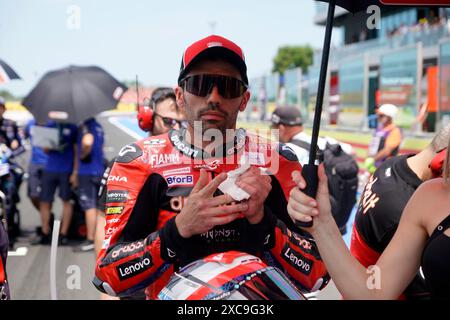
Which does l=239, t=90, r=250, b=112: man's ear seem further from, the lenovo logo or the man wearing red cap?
the lenovo logo

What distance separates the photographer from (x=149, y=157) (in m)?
1.88

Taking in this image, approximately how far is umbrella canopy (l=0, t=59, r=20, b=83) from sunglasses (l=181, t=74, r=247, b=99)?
64 cm

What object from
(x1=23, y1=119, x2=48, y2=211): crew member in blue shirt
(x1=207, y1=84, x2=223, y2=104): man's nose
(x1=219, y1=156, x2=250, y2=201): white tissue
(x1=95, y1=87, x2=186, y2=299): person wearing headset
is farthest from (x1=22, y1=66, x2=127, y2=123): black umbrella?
(x1=219, y1=156, x2=250, y2=201): white tissue

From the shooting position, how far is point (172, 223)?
162 centimetres

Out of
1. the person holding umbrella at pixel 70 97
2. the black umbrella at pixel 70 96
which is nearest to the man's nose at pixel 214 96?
the person holding umbrella at pixel 70 97

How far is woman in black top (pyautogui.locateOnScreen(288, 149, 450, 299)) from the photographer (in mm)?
1503

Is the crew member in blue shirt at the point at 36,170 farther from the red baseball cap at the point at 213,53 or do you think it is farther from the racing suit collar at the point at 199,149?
the red baseball cap at the point at 213,53

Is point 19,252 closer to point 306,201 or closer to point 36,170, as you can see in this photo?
point 36,170

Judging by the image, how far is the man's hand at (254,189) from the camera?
→ 161cm

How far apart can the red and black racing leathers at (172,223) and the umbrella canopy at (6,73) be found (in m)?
0.48

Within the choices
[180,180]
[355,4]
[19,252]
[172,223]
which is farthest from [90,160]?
[355,4]

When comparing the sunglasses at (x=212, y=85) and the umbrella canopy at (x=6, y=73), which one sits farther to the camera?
the umbrella canopy at (x=6, y=73)
